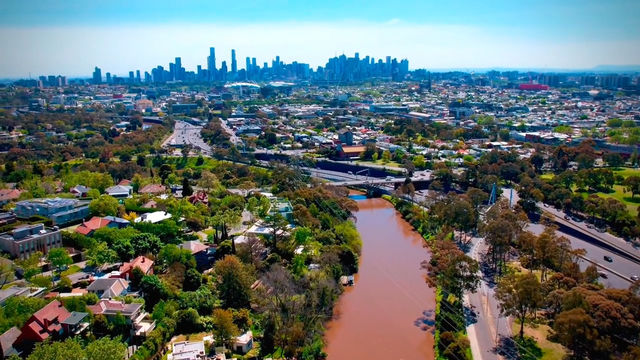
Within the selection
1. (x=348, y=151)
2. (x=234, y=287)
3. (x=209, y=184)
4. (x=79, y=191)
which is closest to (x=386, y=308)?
(x=234, y=287)

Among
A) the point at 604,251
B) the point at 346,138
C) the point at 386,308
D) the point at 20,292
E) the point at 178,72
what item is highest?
the point at 178,72

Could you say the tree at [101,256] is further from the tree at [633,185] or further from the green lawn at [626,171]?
the green lawn at [626,171]

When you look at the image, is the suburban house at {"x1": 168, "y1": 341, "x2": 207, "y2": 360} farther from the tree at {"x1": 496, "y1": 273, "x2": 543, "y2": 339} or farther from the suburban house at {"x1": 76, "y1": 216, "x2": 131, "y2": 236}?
the suburban house at {"x1": 76, "y1": 216, "x2": 131, "y2": 236}

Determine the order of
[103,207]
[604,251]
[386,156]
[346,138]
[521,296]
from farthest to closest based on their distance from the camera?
[346,138] → [386,156] → [103,207] → [604,251] → [521,296]

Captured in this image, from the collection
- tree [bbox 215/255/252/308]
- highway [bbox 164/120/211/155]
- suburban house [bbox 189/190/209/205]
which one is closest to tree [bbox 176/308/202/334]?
tree [bbox 215/255/252/308]

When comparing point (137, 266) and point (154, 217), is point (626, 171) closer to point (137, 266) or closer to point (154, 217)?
point (154, 217)

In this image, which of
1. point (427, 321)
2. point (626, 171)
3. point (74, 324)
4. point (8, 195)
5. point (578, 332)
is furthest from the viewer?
point (626, 171)

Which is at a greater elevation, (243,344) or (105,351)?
(105,351)

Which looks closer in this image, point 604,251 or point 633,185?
point 604,251
